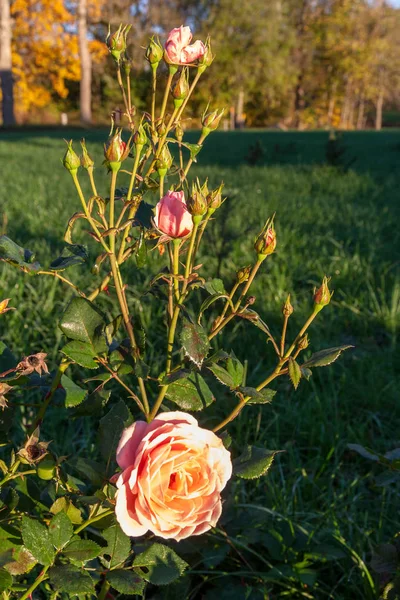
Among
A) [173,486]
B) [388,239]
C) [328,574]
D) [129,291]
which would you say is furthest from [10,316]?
[388,239]

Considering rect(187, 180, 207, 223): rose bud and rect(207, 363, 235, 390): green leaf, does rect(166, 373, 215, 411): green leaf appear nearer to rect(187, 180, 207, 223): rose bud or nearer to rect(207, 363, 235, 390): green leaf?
rect(207, 363, 235, 390): green leaf

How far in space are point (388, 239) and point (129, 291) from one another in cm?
180

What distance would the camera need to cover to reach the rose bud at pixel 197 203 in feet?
2.12

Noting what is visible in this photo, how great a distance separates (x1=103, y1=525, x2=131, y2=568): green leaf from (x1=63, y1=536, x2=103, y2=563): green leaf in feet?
0.11

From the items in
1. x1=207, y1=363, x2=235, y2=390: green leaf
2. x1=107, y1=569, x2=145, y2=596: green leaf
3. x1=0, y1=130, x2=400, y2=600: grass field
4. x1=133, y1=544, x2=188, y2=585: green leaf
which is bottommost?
x1=0, y1=130, x2=400, y2=600: grass field

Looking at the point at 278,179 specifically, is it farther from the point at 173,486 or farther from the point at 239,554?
the point at 173,486

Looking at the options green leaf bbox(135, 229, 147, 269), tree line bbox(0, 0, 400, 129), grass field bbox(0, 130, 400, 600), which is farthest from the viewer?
tree line bbox(0, 0, 400, 129)

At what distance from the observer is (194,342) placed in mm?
692

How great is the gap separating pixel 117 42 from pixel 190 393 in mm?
474

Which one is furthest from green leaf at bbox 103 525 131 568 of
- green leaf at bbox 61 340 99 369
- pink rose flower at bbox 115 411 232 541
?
green leaf at bbox 61 340 99 369

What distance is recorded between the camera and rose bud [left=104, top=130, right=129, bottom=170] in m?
0.66

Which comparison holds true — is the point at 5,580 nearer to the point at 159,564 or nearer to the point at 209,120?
the point at 159,564

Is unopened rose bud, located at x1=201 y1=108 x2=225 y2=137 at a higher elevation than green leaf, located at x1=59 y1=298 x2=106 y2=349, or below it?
higher

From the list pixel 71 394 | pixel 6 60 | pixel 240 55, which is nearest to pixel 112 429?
pixel 71 394
